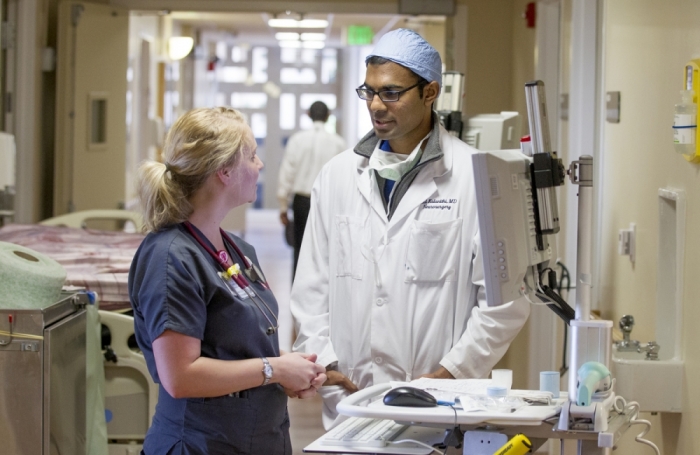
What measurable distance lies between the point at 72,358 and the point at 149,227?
4.16 feet

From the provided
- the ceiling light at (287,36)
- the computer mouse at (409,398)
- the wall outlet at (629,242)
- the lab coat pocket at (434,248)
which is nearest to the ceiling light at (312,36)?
the ceiling light at (287,36)

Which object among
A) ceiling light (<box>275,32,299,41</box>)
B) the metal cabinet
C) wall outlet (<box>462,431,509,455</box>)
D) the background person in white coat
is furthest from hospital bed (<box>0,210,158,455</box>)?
ceiling light (<box>275,32,299,41</box>)

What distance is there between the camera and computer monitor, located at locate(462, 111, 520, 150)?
3.34 metres

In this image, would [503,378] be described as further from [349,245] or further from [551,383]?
[349,245]

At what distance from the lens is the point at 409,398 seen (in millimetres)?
1753

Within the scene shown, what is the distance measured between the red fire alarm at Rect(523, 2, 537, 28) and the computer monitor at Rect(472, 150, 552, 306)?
10.9ft

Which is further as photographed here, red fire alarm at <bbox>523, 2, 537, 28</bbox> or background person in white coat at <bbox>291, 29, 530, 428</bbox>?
red fire alarm at <bbox>523, 2, 537, 28</bbox>

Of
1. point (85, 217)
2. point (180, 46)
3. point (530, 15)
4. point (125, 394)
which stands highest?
point (180, 46)

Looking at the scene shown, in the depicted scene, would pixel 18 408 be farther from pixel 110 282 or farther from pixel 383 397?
pixel 383 397

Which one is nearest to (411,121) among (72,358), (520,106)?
(72,358)

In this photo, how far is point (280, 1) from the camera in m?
6.01

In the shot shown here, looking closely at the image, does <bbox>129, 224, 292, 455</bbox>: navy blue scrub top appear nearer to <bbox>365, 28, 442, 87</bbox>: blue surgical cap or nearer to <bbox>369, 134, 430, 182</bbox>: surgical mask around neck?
<bbox>369, 134, 430, 182</bbox>: surgical mask around neck

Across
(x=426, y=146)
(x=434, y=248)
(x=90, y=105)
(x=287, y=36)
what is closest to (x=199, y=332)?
(x=434, y=248)

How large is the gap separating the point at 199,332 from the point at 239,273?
21cm
